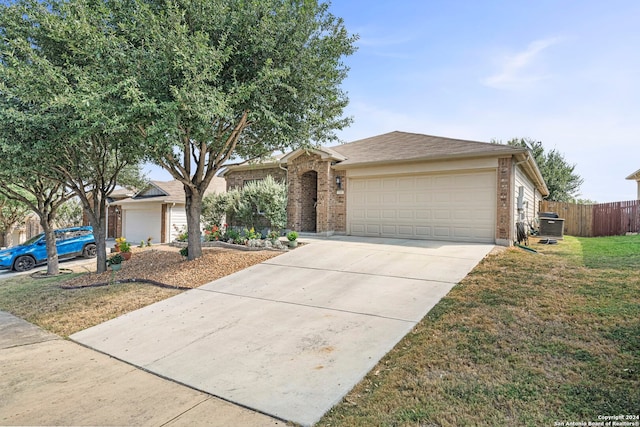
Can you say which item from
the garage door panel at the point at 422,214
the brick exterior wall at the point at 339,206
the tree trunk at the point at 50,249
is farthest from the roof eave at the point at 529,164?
the tree trunk at the point at 50,249

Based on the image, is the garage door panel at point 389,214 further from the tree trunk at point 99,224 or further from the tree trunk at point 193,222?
the tree trunk at point 99,224

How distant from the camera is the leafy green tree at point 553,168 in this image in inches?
1067

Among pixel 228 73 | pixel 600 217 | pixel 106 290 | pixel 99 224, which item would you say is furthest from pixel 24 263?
pixel 600 217

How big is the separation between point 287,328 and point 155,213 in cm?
1784

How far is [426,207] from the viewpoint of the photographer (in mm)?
11461

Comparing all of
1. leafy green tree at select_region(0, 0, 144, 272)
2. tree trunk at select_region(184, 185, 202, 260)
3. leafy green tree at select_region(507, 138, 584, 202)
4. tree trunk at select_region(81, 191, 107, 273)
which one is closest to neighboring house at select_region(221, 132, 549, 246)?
tree trunk at select_region(184, 185, 202, 260)

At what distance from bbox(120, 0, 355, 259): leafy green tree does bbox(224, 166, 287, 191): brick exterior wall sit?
534 cm

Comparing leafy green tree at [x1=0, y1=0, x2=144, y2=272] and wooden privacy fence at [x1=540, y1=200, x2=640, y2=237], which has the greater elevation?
leafy green tree at [x1=0, y1=0, x2=144, y2=272]

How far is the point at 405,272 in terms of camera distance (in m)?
7.18

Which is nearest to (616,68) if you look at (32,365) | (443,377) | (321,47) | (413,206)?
(413,206)

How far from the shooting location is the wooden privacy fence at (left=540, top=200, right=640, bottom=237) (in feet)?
52.3

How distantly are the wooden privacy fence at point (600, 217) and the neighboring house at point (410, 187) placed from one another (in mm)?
5045

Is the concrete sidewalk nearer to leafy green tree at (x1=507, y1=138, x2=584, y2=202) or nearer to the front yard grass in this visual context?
the front yard grass

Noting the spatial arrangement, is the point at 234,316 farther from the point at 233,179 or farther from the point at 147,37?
the point at 233,179
